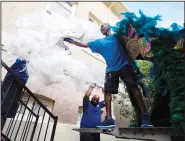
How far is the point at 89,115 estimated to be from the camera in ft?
14.6

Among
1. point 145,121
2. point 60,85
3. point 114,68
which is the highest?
point 60,85

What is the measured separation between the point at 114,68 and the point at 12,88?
1.99 meters

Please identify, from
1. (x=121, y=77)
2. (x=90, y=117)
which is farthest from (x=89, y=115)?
(x=121, y=77)

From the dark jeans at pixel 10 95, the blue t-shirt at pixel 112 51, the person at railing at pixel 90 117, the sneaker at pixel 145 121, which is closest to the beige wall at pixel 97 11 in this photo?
the person at railing at pixel 90 117

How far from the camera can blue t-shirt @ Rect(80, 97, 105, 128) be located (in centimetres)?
437

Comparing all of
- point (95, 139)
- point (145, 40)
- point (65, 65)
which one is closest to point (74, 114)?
point (95, 139)

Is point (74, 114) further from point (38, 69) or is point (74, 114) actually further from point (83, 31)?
point (83, 31)

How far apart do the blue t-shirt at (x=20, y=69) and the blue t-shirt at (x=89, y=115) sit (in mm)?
1265

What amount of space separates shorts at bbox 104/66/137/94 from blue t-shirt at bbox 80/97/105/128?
A: 1613 mm

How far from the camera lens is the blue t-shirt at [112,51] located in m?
2.89

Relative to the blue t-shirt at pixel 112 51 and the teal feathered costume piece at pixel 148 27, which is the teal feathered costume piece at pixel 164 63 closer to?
the teal feathered costume piece at pixel 148 27

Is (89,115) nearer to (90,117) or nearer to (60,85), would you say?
(90,117)

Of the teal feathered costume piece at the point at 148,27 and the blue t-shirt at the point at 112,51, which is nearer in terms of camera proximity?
the teal feathered costume piece at the point at 148,27

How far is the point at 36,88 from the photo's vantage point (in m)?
5.46
